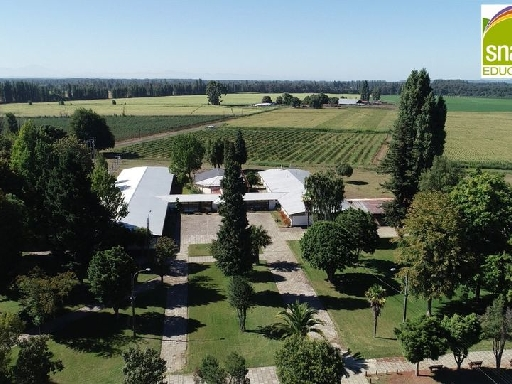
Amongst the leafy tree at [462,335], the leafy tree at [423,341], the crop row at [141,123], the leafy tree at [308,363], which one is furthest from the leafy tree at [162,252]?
the crop row at [141,123]

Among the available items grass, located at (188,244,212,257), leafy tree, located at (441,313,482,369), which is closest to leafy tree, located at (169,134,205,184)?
grass, located at (188,244,212,257)

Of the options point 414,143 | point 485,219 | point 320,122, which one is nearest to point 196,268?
point 485,219

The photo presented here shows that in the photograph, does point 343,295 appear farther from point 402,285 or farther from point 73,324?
point 73,324

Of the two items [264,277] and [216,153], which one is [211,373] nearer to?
[264,277]

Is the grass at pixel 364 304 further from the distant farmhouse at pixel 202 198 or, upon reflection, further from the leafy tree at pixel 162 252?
the leafy tree at pixel 162 252

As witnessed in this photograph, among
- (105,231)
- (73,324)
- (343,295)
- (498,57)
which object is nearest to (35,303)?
(73,324)
